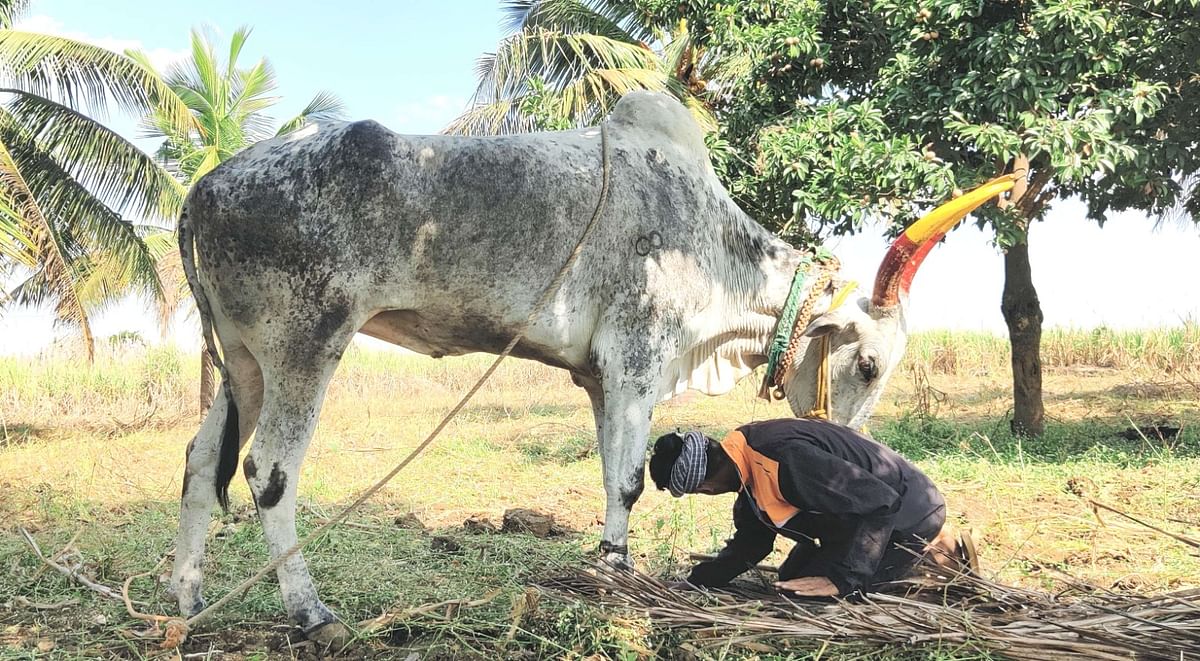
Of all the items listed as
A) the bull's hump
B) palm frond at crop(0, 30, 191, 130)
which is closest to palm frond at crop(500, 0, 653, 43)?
palm frond at crop(0, 30, 191, 130)

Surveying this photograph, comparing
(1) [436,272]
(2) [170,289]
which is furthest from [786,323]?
(2) [170,289]

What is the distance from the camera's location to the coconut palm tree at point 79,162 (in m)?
10.8

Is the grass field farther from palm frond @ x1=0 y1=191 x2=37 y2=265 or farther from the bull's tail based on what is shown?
palm frond @ x1=0 y1=191 x2=37 y2=265

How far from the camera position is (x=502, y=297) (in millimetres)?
3799

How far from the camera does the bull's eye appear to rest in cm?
465

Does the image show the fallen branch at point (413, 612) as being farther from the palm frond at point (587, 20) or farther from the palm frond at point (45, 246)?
the palm frond at point (587, 20)

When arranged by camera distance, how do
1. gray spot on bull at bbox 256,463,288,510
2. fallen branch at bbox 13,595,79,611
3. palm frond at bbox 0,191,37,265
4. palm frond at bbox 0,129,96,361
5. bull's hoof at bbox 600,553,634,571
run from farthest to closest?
palm frond at bbox 0,129,96,361 → palm frond at bbox 0,191,37,265 → fallen branch at bbox 13,595,79,611 → bull's hoof at bbox 600,553,634,571 → gray spot on bull at bbox 256,463,288,510

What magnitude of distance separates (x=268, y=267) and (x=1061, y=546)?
3.88 metres

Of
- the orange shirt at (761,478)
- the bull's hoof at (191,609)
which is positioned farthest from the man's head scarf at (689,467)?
the bull's hoof at (191,609)

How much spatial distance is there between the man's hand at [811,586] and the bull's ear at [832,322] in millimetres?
1587

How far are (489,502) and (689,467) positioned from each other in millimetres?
3407

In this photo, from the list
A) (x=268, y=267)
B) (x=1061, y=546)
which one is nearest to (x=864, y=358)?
(x=1061, y=546)

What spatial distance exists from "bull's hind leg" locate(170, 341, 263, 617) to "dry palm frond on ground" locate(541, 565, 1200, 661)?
4.49 feet

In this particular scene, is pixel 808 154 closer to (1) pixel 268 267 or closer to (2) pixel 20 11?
(1) pixel 268 267
